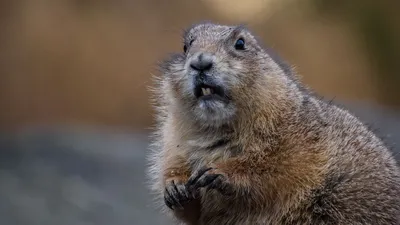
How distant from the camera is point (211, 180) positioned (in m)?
4.84

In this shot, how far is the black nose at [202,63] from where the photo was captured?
15.7 feet

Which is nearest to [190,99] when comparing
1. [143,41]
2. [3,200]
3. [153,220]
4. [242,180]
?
[242,180]

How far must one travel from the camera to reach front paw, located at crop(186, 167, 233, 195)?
484cm

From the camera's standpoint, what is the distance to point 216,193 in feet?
16.5

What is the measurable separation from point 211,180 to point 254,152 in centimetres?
31

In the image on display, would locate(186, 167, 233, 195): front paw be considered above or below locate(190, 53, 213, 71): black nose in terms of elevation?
below

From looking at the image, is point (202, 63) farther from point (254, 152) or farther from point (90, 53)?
point (90, 53)

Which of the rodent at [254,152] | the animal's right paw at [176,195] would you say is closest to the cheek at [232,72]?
the rodent at [254,152]

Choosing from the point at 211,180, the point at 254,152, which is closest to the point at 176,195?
the point at 211,180

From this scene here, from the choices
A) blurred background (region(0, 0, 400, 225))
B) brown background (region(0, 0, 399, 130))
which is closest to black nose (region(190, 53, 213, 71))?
blurred background (region(0, 0, 400, 225))

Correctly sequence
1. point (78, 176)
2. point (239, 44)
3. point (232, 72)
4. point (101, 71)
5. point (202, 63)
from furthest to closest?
point (101, 71)
point (78, 176)
point (239, 44)
point (232, 72)
point (202, 63)

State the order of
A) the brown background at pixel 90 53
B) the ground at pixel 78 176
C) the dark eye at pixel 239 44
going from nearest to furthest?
the dark eye at pixel 239 44 → the ground at pixel 78 176 → the brown background at pixel 90 53

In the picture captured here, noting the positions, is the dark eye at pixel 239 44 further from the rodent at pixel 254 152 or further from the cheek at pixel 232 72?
the cheek at pixel 232 72

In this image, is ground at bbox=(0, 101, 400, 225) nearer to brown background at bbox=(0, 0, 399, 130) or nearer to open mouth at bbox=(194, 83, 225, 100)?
brown background at bbox=(0, 0, 399, 130)
